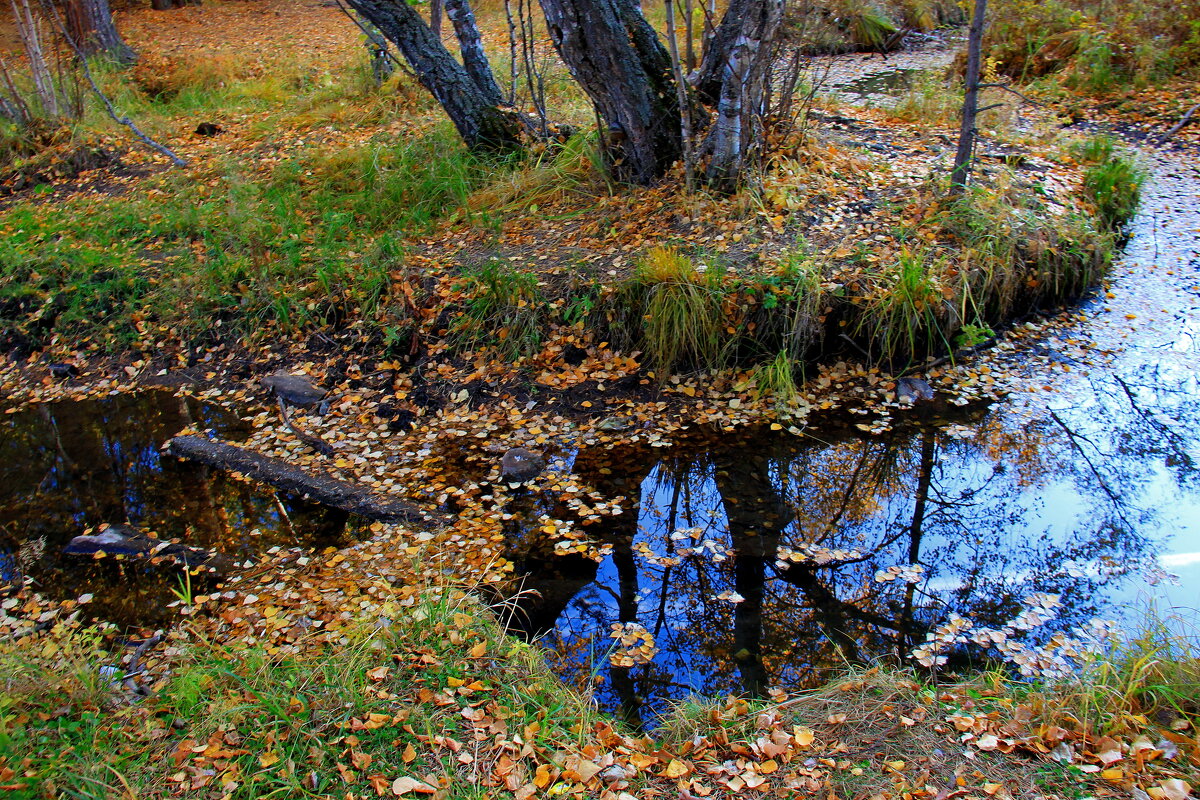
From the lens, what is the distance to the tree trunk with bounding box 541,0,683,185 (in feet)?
19.2

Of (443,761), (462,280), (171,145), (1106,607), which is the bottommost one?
(1106,607)

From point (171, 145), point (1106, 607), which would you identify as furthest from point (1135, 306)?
point (171, 145)

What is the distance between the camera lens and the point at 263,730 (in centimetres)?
280

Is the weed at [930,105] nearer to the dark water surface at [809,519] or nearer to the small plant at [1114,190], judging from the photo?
the small plant at [1114,190]

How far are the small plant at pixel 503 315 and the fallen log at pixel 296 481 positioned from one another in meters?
1.65

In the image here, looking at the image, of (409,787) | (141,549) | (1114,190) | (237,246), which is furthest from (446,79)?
(409,787)

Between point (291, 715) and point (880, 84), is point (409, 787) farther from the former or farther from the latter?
point (880, 84)

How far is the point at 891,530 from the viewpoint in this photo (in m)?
4.21

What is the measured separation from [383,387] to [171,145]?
6.13m

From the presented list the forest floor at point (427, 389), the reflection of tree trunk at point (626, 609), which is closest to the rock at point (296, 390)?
the forest floor at point (427, 389)

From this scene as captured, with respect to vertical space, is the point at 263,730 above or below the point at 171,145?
below

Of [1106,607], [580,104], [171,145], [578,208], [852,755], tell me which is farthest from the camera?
[171,145]

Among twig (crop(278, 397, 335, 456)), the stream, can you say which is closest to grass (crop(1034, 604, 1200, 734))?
the stream

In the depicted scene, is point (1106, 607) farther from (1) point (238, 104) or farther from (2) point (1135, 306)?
(1) point (238, 104)
